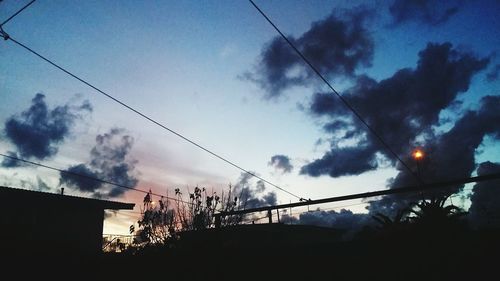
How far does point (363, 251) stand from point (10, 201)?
1316 centimetres

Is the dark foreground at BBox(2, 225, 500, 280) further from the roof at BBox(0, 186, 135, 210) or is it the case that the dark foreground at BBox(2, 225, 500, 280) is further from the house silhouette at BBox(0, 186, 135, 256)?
the roof at BBox(0, 186, 135, 210)

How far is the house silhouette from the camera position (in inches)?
429

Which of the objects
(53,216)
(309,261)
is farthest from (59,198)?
(309,261)

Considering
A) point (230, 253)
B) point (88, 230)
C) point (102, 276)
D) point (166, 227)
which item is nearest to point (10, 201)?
point (88, 230)

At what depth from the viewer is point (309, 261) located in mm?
2650

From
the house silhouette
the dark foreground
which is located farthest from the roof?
the dark foreground

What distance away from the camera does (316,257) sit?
2650mm

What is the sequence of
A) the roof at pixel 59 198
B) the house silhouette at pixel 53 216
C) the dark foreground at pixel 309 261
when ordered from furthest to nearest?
1. the house silhouette at pixel 53 216
2. the roof at pixel 59 198
3. the dark foreground at pixel 309 261

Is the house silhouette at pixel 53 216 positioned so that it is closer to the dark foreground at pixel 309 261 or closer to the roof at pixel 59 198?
the roof at pixel 59 198

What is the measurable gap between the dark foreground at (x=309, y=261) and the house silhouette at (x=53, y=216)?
7.28 metres

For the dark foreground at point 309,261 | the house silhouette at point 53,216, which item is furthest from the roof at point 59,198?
the dark foreground at point 309,261

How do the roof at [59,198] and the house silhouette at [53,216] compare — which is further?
the house silhouette at [53,216]

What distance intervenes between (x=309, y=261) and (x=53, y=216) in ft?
42.6

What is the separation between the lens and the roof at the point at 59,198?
10.5m
